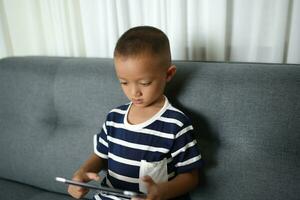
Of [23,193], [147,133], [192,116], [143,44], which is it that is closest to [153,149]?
[147,133]

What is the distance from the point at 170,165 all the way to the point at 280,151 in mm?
307

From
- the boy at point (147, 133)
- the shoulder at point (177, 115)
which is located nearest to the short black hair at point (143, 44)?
the boy at point (147, 133)

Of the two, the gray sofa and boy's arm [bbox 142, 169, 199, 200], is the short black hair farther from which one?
boy's arm [bbox 142, 169, 199, 200]

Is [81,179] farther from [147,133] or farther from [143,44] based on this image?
[143,44]

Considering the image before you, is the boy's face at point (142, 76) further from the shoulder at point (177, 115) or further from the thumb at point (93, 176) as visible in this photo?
the thumb at point (93, 176)

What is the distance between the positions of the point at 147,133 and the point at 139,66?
0.21 meters

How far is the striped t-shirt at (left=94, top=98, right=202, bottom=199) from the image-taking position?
2.75ft

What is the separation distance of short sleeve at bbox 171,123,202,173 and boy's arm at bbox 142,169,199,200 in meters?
0.02

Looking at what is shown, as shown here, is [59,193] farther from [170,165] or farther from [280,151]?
[280,151]

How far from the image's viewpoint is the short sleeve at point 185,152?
0.83 metres

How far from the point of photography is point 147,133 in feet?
2.85

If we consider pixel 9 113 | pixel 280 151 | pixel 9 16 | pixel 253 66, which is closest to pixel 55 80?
pixel 9 113

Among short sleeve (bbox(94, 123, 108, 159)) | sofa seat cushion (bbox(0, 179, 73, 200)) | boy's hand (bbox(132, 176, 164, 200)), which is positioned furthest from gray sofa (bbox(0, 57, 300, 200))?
boy's hand (bbox(132, 176, 164, 200))

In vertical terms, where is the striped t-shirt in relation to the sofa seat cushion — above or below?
above
